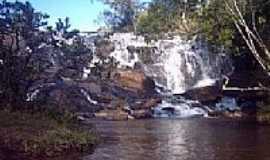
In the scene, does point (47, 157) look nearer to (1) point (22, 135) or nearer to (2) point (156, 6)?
(1) point (22, 135)

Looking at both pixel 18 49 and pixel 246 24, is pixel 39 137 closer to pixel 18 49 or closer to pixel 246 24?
pixel 18 49

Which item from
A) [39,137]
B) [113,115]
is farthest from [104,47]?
[39,137]

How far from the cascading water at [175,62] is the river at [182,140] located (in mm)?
13902

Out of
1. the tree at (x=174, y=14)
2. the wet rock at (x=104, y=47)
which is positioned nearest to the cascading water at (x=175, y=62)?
the wet rock at (x=104, y=47)

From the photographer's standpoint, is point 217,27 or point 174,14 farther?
point 217,27

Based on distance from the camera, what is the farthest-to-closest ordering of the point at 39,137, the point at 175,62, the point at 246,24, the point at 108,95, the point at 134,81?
the point at 175,62
the point at 134,81
the point at 108,95
the point at 246,24
the point at 39,137

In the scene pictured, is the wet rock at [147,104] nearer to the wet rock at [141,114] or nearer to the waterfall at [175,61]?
the wet rock at [141,114]

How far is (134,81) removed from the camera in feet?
156

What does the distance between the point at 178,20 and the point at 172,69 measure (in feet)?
71.4

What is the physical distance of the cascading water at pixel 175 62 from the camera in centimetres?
5050

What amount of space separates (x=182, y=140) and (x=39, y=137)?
8.45 m

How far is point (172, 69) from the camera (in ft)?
171

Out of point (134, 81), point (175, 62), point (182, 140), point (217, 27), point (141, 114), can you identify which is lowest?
point (141, 114)

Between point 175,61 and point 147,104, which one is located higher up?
point 175,61
